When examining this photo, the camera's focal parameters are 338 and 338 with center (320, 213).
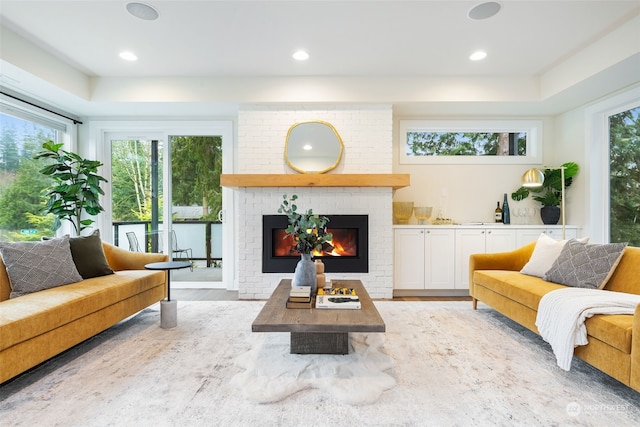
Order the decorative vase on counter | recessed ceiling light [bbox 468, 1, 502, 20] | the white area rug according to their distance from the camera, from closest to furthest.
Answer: the white area rug
recessed ceiling light [bbox 468, 1, 502, 20]
the decorative vase on counter

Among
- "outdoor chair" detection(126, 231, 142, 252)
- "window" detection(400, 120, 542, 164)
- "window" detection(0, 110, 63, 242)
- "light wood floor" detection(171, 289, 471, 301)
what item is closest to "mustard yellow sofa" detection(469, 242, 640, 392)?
"light wood floor" detection(171, 289, 471, 301)

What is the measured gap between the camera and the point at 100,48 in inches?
127

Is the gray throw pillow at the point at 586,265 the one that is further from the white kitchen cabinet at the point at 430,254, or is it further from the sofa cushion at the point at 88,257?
the sofa cushion at the point at 88,257

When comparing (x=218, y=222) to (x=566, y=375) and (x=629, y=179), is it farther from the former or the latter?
(x=629, y=179)

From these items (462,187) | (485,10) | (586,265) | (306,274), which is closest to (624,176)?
(462,187)

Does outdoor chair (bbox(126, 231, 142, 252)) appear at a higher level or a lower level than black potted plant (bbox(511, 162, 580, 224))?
lower

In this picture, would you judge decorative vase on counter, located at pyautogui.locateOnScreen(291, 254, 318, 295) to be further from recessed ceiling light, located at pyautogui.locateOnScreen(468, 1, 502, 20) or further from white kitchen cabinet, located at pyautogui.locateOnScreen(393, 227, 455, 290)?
recessed ceiling light, located at pyautogui.locateOnScreen(468, 1, 502, 20)

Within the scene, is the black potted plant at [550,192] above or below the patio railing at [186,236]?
above

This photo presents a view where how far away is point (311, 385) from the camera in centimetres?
190

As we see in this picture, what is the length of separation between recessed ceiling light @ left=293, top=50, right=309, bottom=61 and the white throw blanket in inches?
116

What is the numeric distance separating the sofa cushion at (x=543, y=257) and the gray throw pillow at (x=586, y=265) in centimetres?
15

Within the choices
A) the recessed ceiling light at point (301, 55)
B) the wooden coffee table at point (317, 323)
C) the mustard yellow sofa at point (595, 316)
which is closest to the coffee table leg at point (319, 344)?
the wooden coffee table at point (317, 323)

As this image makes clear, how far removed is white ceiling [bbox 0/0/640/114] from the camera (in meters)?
A: 2.62

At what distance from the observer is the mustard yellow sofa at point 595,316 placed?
1.72 meters
